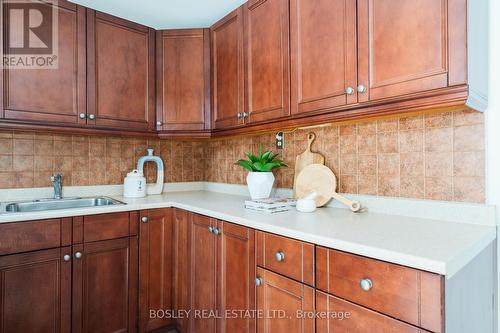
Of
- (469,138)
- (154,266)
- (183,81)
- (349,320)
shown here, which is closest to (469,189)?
(469,138)

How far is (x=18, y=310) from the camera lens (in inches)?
58.9

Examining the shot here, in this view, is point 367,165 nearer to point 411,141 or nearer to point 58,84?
point 411,141

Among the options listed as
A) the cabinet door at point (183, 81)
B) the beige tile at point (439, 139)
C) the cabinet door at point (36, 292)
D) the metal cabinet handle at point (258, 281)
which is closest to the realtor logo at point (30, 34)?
the cabinet door at point (183, 81)

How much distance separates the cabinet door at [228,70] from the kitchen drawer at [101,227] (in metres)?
0.89

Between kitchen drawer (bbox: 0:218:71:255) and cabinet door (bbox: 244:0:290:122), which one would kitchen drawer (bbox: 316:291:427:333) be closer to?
cabinet door (bbox: 244:0:290:122)

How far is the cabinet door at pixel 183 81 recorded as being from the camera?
2.19 m

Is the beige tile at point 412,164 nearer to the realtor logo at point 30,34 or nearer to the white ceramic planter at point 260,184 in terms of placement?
the white ceramic planter at point 260,184

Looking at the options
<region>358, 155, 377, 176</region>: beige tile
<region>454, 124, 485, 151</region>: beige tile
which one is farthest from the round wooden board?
<region>454, 124, 485, 151</region>: beige tile

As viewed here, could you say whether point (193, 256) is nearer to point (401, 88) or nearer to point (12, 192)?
point (12, 192)

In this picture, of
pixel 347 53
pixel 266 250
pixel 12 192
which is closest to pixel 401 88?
pixel 347 53

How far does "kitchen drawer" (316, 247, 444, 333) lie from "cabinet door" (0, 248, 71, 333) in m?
1.40

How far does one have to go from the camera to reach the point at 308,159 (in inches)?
70.9

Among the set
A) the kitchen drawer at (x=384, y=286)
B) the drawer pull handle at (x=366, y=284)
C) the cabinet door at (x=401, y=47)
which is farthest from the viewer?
the cabinet door at (x=401, y=47)

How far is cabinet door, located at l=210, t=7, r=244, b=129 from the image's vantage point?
190 centimetres
